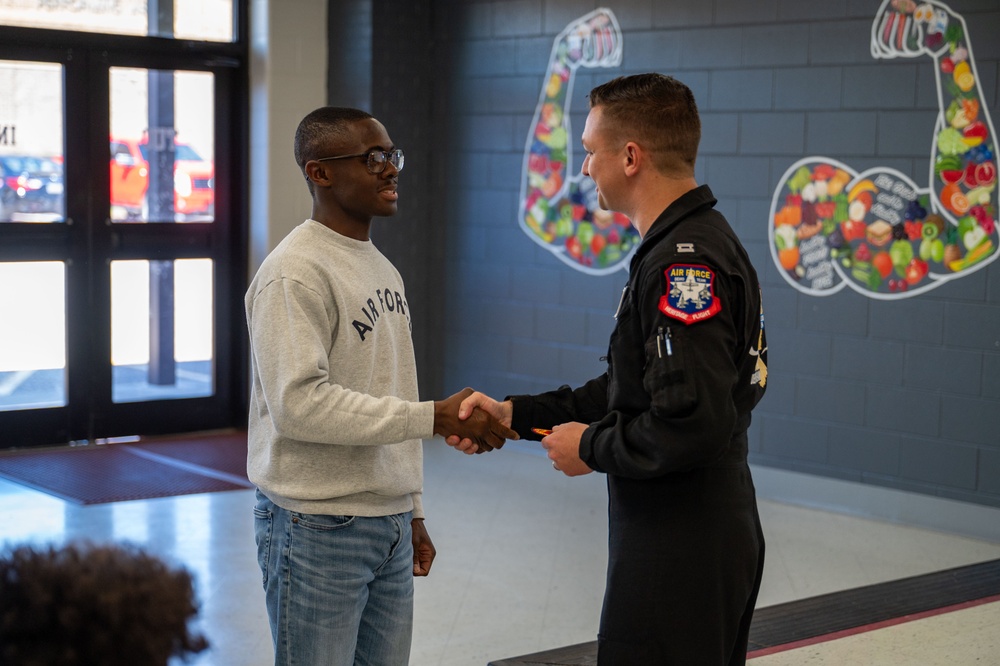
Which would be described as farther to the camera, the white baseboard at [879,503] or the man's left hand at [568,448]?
the white baseboard at [879,503]

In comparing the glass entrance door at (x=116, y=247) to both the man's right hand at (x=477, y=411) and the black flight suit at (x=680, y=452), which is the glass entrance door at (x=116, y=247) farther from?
the black flight suit at (x=680, y=452)

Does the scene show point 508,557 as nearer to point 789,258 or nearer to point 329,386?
point 789,258

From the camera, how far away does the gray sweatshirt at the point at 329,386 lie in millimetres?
2016

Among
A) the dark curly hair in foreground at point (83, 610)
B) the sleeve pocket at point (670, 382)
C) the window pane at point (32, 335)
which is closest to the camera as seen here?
the dark curly hair in foreground at point (83, 610)

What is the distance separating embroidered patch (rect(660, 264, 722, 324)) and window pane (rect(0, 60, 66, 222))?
5076 mm

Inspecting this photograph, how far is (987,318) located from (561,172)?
7.74 ft

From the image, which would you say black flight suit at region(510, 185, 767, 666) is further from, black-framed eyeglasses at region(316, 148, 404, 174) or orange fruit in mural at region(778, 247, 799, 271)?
orange fruit in mural at region(778, 247, 799, 271)

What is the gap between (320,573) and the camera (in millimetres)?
2074

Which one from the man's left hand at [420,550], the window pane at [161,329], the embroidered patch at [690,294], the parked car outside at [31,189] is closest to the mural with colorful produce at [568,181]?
the window pane at [161,329]

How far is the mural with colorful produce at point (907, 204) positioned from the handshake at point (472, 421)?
318 cm

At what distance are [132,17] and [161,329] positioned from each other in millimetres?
1681

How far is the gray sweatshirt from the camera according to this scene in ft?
6.61

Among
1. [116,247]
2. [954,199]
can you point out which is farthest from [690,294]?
[116,247]

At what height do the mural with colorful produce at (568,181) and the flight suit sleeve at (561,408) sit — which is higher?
the mural with colorful produce at (568,181)
